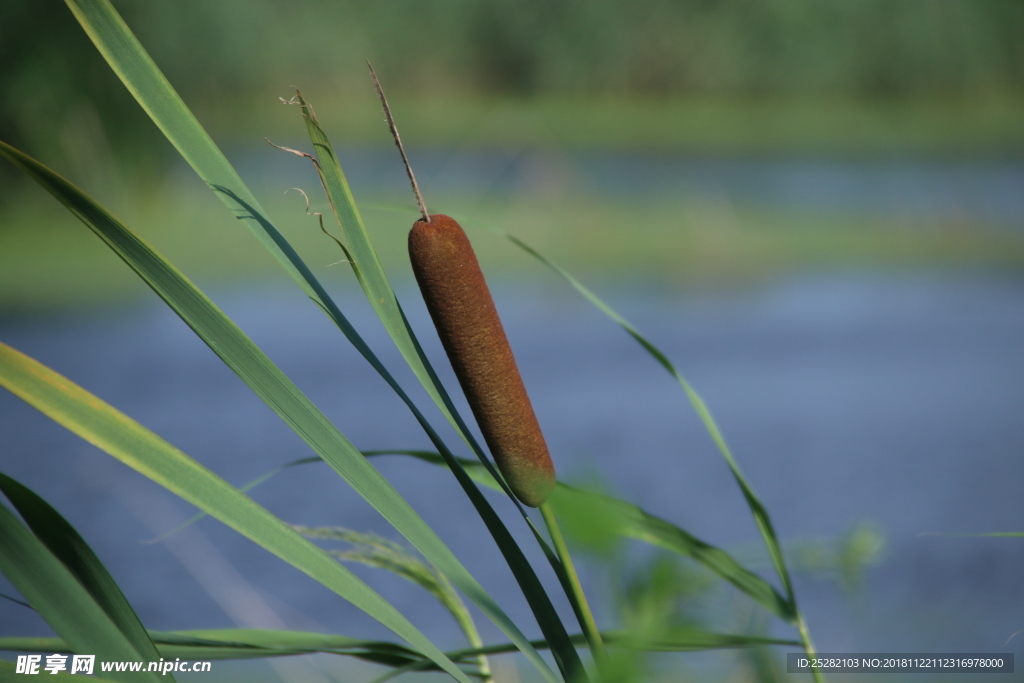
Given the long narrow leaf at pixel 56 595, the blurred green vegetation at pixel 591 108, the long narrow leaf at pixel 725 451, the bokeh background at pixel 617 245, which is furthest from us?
the blurred green vegetation at pixel 591 108

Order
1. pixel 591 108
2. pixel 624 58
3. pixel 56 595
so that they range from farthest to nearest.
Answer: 1. pixel 591 108
2. pixel 624 58
3. pixel 56 595

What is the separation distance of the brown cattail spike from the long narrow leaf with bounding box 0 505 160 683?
88mm

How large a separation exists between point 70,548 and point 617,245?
2061mm

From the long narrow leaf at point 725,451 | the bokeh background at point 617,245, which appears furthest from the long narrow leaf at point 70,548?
the bokeh background at point 617,245

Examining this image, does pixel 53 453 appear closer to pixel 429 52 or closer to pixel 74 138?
pixel 74 138

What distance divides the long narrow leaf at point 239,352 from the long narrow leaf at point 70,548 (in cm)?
5

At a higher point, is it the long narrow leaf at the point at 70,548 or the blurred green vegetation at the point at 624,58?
the blurred green vegetation at the point at 624,58

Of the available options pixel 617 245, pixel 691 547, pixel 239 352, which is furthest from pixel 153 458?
pixel 617 245

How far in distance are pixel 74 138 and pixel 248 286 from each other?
0.57 metres

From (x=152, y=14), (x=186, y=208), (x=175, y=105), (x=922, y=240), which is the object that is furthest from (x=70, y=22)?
(x=922, y=240)

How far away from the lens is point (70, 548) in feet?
0.46

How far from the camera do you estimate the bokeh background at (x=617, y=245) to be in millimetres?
1188

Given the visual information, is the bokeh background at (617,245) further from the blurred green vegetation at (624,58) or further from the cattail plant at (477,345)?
the cattail plant at (477,345)

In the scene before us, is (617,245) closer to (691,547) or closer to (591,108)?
(591,108)
